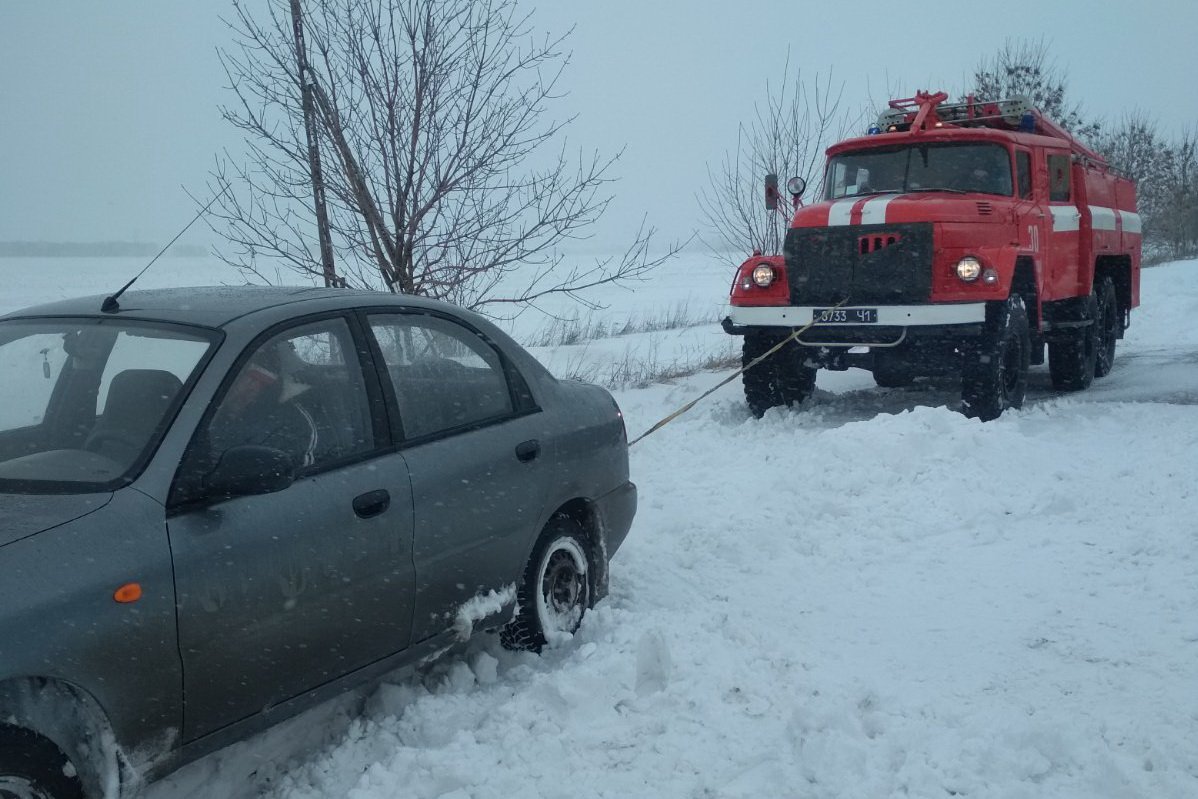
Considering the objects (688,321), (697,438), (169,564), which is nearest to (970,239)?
(697,438)

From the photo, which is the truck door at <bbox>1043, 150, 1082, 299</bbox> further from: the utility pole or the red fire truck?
the utility pole

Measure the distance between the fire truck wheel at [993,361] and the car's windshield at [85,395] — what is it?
702 cm

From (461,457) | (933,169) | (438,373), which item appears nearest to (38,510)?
(461,457)

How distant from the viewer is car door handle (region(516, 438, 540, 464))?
14.1 feet

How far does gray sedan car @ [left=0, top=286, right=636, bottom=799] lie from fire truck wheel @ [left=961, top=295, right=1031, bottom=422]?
533 centimetres

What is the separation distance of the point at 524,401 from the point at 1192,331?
1569cm

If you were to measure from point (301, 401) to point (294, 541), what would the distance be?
517 mm

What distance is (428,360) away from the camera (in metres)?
4.17

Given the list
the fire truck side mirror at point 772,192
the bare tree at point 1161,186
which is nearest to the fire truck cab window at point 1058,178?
the fire truck side mirror at point 772,192

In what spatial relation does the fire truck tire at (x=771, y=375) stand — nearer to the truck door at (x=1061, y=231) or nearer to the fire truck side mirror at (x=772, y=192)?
the fire truck side mirror at (x=772, y=192)

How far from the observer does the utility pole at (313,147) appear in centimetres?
825

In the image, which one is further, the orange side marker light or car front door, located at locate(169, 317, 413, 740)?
car front door, located at locate(169, 317, 413, 740)

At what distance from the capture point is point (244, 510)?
3139 mm

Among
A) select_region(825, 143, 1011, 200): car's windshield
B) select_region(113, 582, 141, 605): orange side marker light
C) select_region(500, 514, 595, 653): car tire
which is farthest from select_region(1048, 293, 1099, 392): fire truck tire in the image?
select_region(113, 582, 141, 605): orange side marker light
